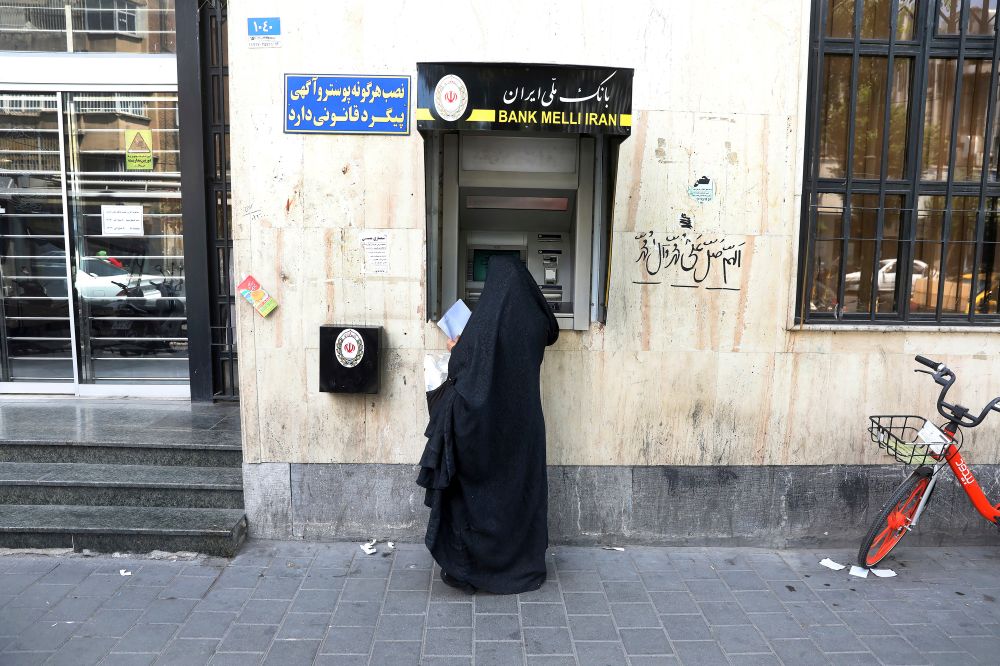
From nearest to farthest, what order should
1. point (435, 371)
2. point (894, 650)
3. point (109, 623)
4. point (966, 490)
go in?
1. point (894, 650)
2. point (109, 623)
3. point (966, 490)
4. point (435, 371)

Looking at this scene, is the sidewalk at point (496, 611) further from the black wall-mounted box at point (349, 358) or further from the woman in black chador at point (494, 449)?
the black wall-mounted box at point (349, 358)

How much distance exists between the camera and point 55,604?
3.26 m

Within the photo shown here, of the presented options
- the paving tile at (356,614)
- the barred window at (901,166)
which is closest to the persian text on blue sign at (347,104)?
the barred window at (901,166)

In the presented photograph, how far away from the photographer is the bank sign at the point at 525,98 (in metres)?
3.04

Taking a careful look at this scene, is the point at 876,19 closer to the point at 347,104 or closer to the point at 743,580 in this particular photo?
the point at 347,104

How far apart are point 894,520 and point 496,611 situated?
234cm

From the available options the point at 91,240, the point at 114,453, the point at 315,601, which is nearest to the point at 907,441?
the point at 315,601

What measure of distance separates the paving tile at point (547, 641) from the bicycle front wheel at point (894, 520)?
6.30 feet

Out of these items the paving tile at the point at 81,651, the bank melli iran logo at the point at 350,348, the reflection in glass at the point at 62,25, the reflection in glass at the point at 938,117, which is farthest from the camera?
the reflection in glass at the point at 62,25

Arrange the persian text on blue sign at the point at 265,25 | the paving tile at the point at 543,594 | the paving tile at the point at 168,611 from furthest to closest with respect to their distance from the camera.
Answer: the persian text on blue sign at the point at 265,25
the paving tile at the point at 543,594
the paving tile at the point at 168,611

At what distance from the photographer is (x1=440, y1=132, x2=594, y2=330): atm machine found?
357cm

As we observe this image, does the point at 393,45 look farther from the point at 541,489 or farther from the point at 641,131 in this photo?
the point at 541,489

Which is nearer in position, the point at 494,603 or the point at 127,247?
the point at 494,603

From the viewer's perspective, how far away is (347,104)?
12.1 feet
